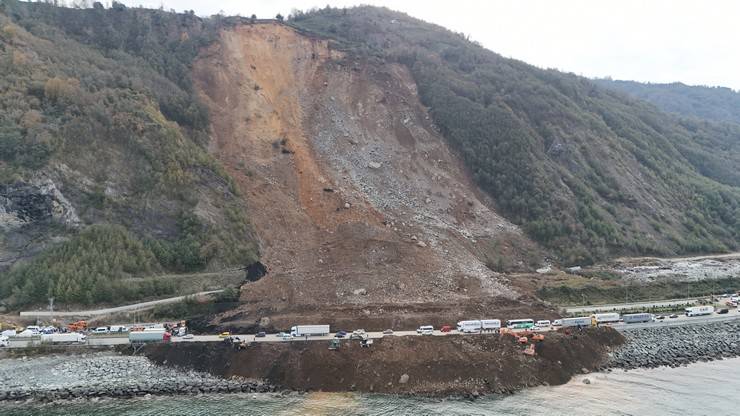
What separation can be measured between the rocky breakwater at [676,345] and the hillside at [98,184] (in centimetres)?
4652

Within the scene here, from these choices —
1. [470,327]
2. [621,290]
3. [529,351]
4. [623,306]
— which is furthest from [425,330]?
[621,290]

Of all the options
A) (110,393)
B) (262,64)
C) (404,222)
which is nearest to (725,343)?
(404,222)

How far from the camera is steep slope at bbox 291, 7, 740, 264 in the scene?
88.1 meters

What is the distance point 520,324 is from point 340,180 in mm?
38278

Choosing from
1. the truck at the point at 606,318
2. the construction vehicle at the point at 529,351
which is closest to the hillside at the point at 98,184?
the construction vehicle at the point at 529,351

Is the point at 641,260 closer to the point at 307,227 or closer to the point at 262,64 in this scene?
the point at 307,227

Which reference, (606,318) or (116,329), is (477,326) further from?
(116,329)

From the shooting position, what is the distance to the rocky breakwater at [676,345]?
182 ft

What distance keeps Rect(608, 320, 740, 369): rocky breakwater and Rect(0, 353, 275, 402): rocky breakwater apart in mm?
37038

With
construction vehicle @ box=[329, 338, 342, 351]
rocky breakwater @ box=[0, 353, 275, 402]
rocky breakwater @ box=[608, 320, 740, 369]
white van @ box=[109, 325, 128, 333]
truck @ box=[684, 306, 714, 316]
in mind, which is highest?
white van @ box=[109, 325, 128, 333]

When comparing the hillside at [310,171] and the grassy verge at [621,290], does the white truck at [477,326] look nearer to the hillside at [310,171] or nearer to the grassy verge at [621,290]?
the hillside at [310,171]

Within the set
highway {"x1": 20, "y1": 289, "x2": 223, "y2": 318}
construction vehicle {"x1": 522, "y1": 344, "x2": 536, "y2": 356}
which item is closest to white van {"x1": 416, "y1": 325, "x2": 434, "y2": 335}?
construction vehicle {"x1": 522, "y1": 344, "x2": 536, "y2": 356}

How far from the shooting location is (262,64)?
106 meters

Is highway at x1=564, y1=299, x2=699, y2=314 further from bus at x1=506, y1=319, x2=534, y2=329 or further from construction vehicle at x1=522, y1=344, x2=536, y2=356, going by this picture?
construction vehicle at x1=522, y1=344, x2=536, y2=356
